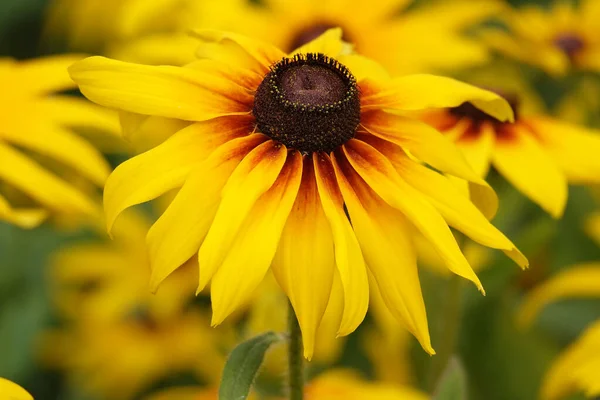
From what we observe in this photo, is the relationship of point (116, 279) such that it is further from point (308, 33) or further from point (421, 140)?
point (421, 140)

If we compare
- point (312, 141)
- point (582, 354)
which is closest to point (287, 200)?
point (312, 141)

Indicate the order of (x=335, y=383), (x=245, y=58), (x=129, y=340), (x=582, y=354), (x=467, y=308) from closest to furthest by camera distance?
(x=245, y=58) < (x=582, y=354) < (x=335, y=383) < (x=467, y=308) < (x=129, y=340)

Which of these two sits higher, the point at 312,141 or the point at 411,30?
the point at 312,141

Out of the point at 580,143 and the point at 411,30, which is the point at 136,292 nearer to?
the point at 411,30

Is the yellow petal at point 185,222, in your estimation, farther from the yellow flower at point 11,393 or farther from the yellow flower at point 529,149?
the yellow flower at point 529,149

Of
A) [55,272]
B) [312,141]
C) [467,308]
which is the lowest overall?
[55,272]

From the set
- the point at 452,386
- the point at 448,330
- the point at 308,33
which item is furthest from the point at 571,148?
the point at 308,33
